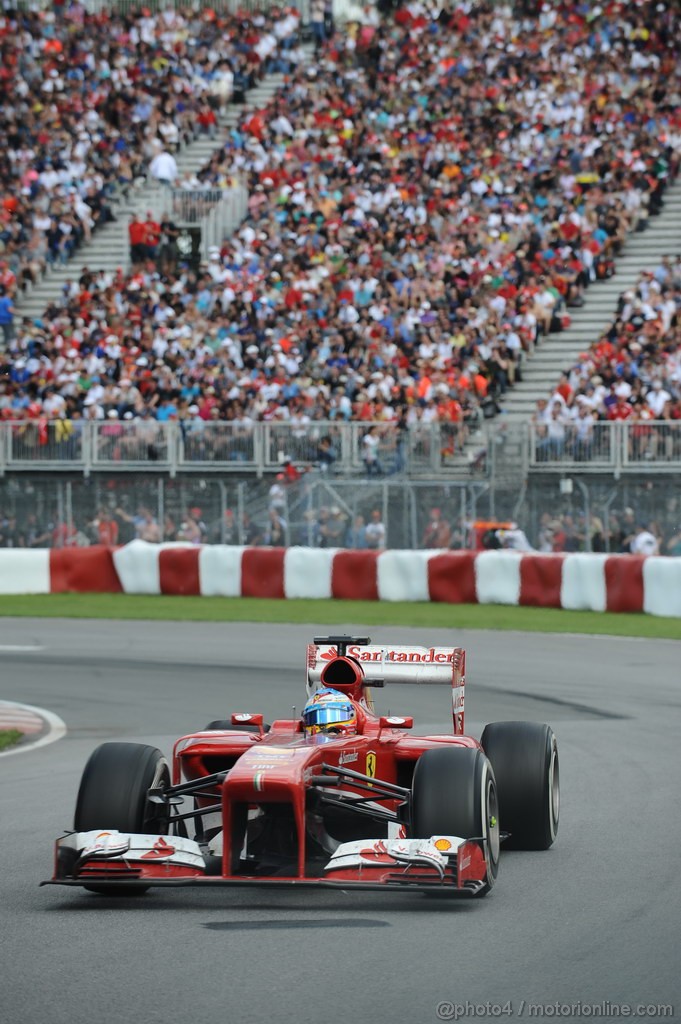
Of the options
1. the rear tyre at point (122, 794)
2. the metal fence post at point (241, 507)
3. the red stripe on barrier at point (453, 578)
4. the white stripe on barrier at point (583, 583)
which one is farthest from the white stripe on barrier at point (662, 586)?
the rear tyre at point (122, 794)

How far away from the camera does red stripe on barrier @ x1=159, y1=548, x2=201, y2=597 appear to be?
24.4m

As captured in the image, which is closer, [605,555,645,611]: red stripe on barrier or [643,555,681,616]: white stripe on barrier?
[643,555,681,616]: white stripe on barrier

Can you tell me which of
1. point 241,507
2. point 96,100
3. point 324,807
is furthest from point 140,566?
point 324,807

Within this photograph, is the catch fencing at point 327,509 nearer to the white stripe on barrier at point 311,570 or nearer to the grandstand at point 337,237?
the grandstand at point 337,237

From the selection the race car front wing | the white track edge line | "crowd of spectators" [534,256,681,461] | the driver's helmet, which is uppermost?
"crowd of spectators" [534,256,681,461]

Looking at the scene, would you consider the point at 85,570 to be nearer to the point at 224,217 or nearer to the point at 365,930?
the point at 224,217

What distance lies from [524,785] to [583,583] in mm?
13469

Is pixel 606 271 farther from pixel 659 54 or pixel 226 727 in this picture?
pixel 226 727

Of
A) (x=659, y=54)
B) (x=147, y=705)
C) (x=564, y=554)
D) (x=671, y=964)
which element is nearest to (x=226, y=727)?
(x=671, y=964)

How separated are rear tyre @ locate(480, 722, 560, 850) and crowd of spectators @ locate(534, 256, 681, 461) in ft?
50.6

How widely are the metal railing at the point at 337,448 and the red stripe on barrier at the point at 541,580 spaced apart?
77.2 inches

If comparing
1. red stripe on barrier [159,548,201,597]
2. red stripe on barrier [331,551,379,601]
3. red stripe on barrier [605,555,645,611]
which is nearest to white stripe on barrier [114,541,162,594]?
red stripe on barrier [159,548,201,597]

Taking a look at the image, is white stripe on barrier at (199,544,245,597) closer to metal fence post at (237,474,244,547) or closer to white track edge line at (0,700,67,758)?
metal fence post at (237,474,244,547)

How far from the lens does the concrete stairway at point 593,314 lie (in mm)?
27781
